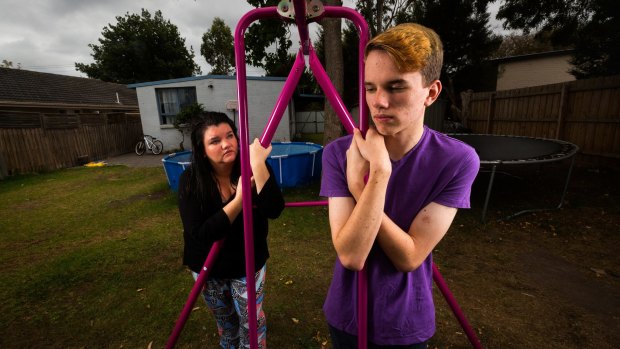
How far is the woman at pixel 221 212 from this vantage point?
169cm

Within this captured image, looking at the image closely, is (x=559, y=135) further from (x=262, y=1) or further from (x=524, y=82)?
(x=524, y=82)

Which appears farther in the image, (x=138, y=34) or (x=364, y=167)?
(x=138, y=34)

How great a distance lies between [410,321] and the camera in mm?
1095

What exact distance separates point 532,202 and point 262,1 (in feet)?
23.0

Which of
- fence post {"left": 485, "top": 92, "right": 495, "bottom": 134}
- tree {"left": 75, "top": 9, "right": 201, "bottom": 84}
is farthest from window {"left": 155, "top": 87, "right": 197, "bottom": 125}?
tree {"left": 75, "top": 9, "right": 201, "bottom": 84}

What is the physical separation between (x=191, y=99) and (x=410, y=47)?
15261 millimetres

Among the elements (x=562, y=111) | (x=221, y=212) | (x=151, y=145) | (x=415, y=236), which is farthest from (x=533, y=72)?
(x=221, y=212)

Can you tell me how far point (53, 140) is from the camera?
11039 millimetres

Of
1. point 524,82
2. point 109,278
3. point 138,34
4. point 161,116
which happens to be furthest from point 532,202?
point 138,34

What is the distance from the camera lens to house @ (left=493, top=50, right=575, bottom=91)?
18.6m

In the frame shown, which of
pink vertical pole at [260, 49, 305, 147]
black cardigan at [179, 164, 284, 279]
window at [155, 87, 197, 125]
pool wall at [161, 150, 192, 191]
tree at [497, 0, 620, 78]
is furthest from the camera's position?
window at [155, 87, 197, 125]

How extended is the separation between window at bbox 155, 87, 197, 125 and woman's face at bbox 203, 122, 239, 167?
14023 millimetres

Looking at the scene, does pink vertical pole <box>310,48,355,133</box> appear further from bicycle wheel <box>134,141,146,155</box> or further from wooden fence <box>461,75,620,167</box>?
bicycle wheel <box>134,141,146,155</box>

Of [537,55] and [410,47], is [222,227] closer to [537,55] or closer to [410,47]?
[410,47]
